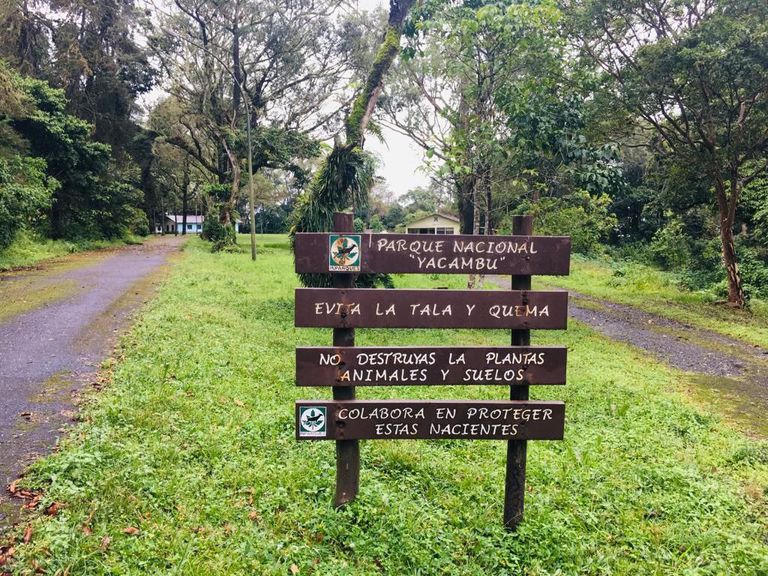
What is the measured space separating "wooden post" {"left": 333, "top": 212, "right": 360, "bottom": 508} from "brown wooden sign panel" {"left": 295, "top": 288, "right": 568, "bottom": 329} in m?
0.09

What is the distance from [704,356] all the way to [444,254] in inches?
318

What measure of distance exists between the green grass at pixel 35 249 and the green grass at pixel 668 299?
16709 millimetres

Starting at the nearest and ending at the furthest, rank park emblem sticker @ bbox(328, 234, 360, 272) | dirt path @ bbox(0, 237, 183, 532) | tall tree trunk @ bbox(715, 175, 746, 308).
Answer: park emblem sticker @ bbox(328, 234, 360, 272)
dirt path @ bbox(0, 237, 183, 532)
tall tree trunk @ bbox(715, 175, 746, 308)

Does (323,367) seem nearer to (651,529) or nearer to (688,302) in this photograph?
(651,529)

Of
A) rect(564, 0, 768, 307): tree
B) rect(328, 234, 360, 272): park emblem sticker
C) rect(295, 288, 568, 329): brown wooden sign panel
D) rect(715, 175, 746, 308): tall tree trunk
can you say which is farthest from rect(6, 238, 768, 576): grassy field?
rect(715, 175, 746, 308): tall tree trunk

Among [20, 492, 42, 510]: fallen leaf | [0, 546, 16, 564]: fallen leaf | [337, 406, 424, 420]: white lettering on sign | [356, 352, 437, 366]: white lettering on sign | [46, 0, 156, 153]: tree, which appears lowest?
[0, 546, 16, 564]: fallen leaf

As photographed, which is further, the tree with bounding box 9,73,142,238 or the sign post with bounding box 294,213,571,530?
the tree with bounding box 9,73,142,238

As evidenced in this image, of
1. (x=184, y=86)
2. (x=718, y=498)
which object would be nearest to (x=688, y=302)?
(x=718, y=498)

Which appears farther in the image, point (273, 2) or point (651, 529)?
point (273, 2)

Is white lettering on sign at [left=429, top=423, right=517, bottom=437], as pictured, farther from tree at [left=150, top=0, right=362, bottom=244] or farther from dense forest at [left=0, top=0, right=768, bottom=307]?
tree at [left=150, top=0, right=362, bottom=244]

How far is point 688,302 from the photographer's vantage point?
15555 millimetres

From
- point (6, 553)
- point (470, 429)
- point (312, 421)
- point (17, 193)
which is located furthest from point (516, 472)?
point (17, 193)

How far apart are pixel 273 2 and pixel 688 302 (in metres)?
21.4

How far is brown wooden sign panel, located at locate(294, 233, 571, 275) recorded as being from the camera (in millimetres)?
3264
